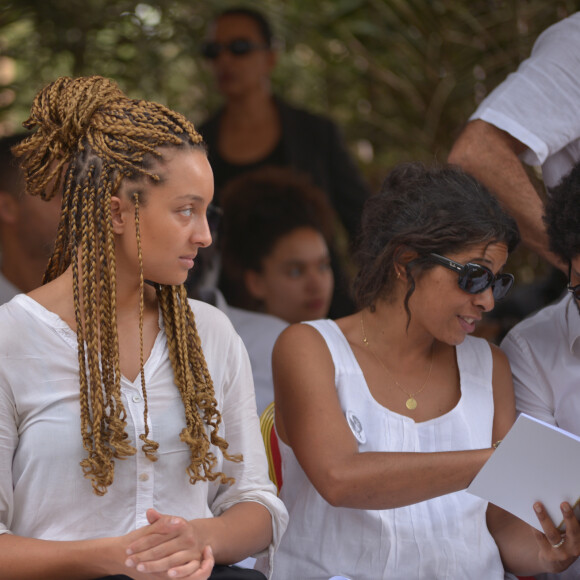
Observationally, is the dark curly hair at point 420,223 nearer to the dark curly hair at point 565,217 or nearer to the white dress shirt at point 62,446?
the dark curly hair at point 565,217

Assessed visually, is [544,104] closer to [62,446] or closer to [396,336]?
[396,336]

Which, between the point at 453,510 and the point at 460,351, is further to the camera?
the point at 460,351

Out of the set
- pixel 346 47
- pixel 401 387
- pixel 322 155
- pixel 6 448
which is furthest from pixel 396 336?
pixel 346 47

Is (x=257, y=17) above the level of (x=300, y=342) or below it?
→ above

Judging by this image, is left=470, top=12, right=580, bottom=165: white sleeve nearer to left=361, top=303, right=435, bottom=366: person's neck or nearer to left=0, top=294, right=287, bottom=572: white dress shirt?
left=361, top=303, right=435, bottom=366: person's neck

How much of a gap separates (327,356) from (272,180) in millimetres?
1787

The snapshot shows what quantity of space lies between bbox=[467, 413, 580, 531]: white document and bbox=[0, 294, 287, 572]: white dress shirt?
2.20 feet

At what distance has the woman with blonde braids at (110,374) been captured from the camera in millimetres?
1880

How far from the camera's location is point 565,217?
Result: 8.22 ft

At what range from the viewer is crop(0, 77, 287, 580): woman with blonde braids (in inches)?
74.0

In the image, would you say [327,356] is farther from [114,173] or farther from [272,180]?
[272,180]

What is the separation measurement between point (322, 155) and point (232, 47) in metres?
0.70

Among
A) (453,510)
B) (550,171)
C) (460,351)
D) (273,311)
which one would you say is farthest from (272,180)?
(453,510)

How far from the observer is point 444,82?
5230 mm
